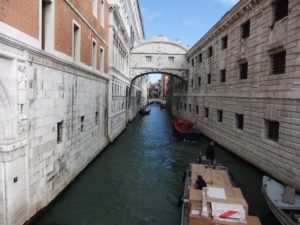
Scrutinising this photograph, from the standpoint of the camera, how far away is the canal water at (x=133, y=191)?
777 centimetres

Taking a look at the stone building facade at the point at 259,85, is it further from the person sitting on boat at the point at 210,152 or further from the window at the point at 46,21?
the window at the point at 46,21

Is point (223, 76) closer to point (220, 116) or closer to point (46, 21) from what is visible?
point (220, 116)

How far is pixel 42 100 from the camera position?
7.47 meters

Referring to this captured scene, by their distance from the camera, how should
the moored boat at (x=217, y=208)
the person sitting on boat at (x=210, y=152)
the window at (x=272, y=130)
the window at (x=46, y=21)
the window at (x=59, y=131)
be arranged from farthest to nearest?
the person sitting on boat at (x=210, y=152), the window at (x=272, y=130), the window at (x=59, y=131), the window at (x=46, y=21), the moored boat at (x=217, y=208)

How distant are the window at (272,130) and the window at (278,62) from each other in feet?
7.30

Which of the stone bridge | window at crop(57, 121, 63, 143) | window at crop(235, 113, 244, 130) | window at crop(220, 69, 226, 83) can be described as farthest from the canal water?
the stone bridge

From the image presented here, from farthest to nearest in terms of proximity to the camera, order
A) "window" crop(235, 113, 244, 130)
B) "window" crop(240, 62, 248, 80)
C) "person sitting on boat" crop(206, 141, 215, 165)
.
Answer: "window" crop(235, 113, 244, 130) → "window" crop(240, 62, 248, 80) → "person sitting on boat" crop(206, 141, 215, 165)

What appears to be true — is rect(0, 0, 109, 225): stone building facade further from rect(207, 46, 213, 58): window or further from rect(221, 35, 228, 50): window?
rect(207, 46, 213, 58): window

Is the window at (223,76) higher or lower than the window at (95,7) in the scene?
lower

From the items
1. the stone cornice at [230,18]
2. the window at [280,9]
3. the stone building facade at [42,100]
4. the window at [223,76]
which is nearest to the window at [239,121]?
the window at [223,76]

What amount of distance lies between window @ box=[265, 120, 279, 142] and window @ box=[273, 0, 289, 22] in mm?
4573

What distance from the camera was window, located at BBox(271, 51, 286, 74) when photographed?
36.9 feet

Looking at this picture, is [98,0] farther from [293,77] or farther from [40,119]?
[293,77]

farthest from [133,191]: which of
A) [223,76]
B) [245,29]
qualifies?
[223,76]
